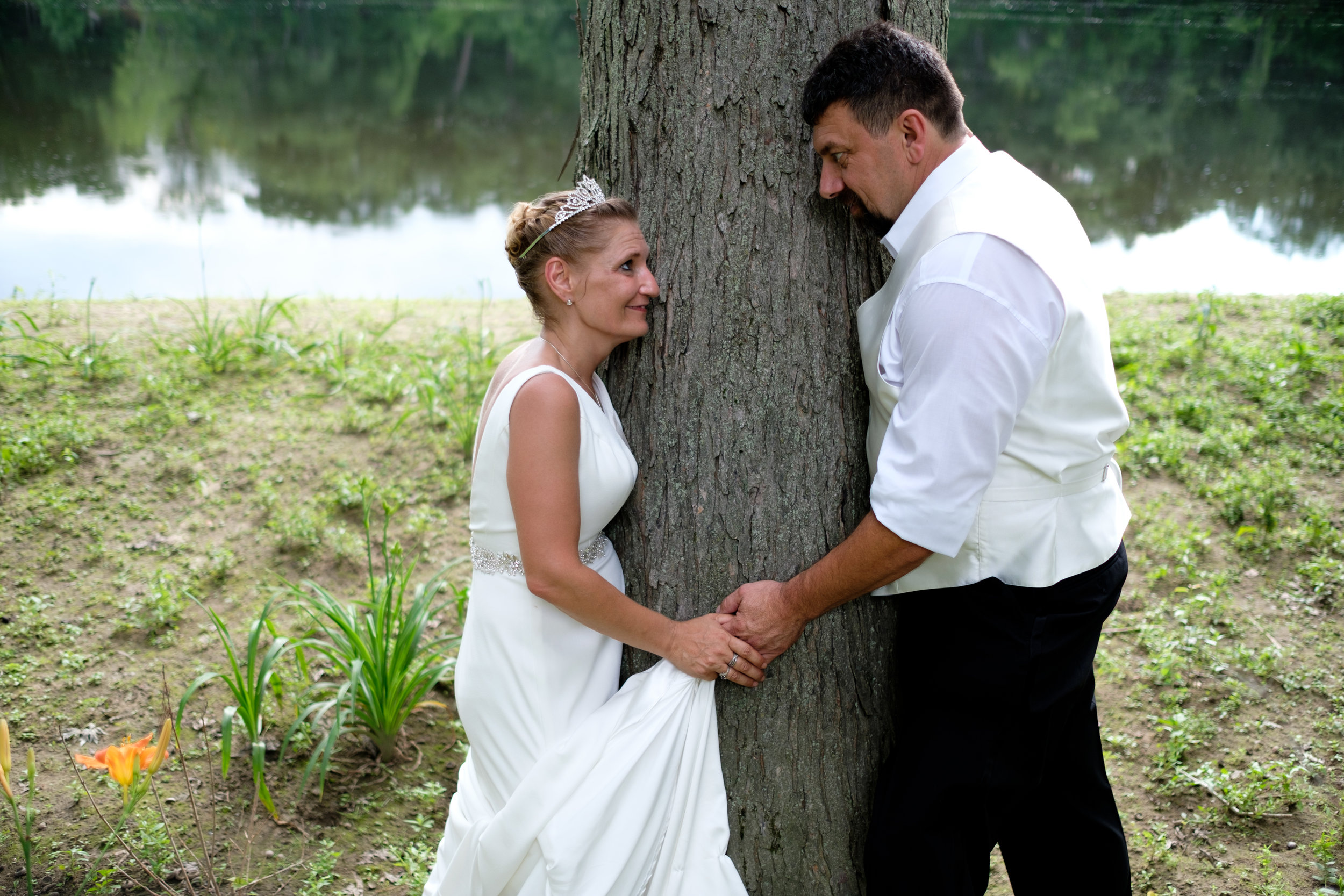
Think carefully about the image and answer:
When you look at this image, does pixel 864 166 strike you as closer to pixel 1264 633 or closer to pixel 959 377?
pixel 959 377

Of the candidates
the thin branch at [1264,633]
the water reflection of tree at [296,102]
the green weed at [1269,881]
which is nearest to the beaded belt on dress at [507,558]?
the green weed at [1269,881]

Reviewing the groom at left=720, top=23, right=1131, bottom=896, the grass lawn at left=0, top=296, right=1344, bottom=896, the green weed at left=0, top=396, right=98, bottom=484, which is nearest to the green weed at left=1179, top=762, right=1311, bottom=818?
the grass lawn at left=0, top=296, right=1344, bottom=896

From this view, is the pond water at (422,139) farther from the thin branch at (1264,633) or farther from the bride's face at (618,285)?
the bride's face at (618,285)

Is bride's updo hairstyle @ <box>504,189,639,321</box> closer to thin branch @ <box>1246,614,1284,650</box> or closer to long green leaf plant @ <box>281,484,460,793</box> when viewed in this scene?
long green leaf plant @ <box>281,484,460,793</box>

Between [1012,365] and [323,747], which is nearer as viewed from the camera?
[1012,365]

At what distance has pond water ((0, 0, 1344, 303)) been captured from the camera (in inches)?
380

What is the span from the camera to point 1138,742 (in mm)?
3268

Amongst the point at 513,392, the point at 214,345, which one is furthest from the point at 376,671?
the point at 214,345

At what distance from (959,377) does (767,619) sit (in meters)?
0.72

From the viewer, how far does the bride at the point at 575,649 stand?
2.13m

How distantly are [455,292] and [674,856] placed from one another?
308 inches

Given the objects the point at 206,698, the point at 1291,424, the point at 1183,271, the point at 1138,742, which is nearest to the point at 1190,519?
the point at 1291,424

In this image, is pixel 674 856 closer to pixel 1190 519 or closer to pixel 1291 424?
pixel 1190 519

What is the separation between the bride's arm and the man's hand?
0.02 m
